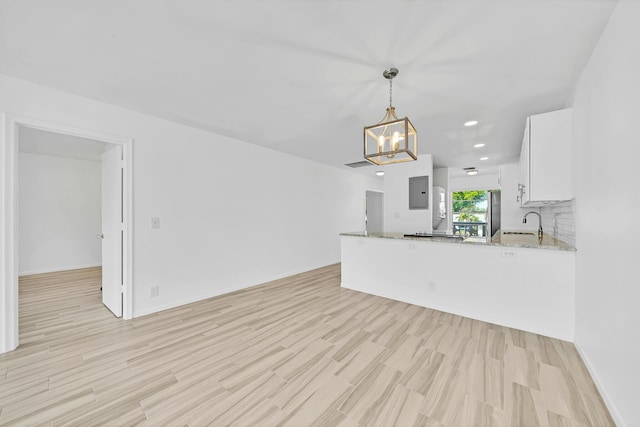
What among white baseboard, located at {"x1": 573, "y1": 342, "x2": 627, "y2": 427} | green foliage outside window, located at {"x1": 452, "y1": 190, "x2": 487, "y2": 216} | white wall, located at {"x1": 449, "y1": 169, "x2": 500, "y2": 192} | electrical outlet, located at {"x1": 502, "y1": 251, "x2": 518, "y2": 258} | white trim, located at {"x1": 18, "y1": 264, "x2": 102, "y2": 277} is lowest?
white trim, located at {"x1": 18, "y1": 264, "x2": 102, "y2": 277}

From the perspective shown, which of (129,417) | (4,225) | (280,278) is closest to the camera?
(129,417)

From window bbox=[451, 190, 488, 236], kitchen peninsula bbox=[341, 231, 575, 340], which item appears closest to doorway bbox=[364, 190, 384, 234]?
window bbox=[451, 190, 488, 236]

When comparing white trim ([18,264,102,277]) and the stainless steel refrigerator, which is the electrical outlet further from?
white trim ([18,264,102,277])

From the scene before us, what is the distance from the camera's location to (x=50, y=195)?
5.19 metres

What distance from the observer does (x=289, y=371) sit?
6.30 feet

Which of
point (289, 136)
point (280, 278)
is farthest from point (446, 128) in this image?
point (280, 278)

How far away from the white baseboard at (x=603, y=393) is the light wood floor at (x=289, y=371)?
44 mm

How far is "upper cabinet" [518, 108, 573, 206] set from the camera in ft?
7.81

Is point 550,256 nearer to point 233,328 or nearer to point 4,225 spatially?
point 233,328

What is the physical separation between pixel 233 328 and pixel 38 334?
75.4 inches

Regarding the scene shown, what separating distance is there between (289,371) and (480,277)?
7.73 feet

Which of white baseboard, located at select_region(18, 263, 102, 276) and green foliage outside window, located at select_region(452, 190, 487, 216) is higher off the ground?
green foliage outside window, located at select_region(452, 190, 487, 216)

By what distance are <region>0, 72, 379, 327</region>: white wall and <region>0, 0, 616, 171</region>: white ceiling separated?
0.78ft

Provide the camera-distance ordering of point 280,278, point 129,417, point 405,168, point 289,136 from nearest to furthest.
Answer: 1. point 129,417
2. point 289,136
3. point 280,278
4. point 405,168
